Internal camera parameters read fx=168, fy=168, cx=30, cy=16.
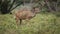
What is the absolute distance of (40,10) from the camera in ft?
32.2

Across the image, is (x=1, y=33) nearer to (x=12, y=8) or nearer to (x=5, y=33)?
(x=5, y=33)

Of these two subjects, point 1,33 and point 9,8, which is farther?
point 9,8

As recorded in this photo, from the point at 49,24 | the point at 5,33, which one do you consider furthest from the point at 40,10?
the point at 5,33

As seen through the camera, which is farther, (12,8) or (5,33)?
(12,8)

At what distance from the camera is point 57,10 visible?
998 centimetres

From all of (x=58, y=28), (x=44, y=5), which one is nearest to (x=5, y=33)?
(x=58, y=28)

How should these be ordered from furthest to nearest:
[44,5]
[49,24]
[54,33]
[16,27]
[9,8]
A: [44,5] → [9,8] → [49,24] → [16,27] → [54,33]

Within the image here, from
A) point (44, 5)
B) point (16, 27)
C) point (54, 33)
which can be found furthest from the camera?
point (44, 5)

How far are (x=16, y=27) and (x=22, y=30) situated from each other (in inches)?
16.7

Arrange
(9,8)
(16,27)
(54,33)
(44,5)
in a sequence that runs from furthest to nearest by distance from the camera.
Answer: (44,5), (9,8), (16,27), (54,33)

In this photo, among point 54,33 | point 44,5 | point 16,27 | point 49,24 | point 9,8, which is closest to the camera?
point 54,33

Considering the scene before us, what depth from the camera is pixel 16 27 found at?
617cm

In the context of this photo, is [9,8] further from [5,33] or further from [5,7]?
[5,33]

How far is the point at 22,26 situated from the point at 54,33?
4.42 feet
